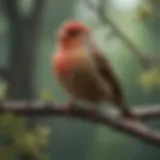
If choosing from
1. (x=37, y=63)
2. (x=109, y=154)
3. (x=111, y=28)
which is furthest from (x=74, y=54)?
(x=109, y=154)

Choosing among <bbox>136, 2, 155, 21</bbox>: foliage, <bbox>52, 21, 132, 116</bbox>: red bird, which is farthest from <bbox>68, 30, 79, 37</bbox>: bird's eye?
<bbox>136, 2, 155, 21</bbox>: foliage

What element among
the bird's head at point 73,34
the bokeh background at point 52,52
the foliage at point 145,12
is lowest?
the bokeh background at point 52,52

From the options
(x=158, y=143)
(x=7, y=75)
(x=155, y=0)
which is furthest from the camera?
(x=7, y=75)

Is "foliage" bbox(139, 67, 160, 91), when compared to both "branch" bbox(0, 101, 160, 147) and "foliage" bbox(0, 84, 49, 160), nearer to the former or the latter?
"branch" bbox(0, 101, 160, 147)

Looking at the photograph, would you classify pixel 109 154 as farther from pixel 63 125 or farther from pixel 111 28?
pixel 111 28

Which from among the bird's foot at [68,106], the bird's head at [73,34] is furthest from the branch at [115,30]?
the bird's foot at [68,106]

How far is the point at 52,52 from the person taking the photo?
1014 mm

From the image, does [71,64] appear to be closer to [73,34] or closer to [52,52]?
[73,34]

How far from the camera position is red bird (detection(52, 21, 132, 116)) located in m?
0.77

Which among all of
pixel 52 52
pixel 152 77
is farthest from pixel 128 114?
pixel 52 52

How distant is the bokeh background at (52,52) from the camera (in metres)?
0.98

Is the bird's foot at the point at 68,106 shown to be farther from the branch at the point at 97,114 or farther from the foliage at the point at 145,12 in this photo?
the foliage at the point at 145,12

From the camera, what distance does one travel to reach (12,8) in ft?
3.34

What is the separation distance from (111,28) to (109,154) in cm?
34
